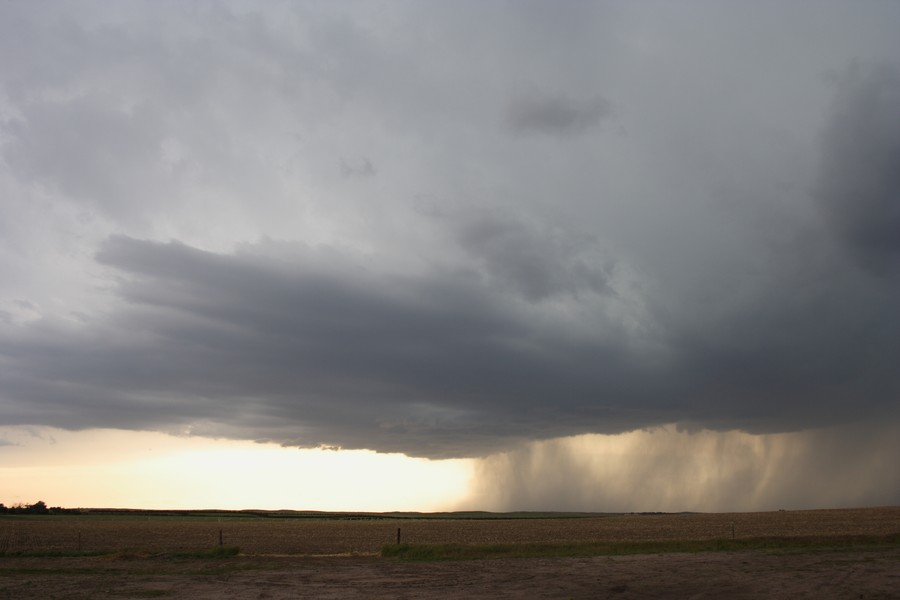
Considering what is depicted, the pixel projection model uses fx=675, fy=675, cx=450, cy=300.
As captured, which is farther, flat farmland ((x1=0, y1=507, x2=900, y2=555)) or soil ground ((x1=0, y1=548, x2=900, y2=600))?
flat farmland ((x1=0, y1=507, x2=900, y2=555))

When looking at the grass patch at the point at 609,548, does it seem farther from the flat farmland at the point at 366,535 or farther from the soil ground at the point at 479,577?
the flat farmland at the point at 366,535

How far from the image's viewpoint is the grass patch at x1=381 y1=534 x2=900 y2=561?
129 ft

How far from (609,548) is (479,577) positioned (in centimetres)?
1555

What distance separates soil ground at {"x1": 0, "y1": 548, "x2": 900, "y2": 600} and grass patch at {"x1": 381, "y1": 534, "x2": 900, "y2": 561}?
2.81m

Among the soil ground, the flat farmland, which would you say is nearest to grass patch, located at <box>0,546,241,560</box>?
the soil ground

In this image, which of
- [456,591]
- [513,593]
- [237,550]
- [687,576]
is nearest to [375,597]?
[456,591]

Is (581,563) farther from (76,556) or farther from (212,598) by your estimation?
(76,556)

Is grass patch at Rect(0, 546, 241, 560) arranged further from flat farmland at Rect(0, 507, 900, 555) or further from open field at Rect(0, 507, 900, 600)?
flat farmland at Rect(0, 507, 900, 555)

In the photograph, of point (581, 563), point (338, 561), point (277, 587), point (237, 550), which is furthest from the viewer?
point (237, 550)

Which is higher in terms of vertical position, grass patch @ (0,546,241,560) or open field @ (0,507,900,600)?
open field @ (0,507,900,600)

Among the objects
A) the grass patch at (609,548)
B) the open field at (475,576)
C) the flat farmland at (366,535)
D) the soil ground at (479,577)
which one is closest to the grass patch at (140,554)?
the open field at (475,576)

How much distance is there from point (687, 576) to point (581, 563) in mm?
6932

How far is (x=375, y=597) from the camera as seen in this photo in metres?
23.8

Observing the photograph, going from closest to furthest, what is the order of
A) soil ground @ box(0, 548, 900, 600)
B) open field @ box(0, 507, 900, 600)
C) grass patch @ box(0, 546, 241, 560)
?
soil ground @ box(0, 548, 900, 600)
open field @ box(0, 507, 900, 600)
grass patch @ box(0, 546, 241, 560)
